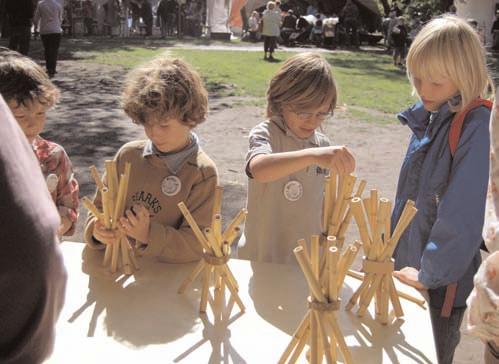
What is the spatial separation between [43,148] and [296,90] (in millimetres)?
913

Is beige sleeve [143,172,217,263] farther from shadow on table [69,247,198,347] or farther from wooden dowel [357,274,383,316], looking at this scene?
wooden dowel [357,274,383,316]

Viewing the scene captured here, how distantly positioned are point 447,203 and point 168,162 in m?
0.83

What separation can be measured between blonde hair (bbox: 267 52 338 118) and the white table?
1.70 feet

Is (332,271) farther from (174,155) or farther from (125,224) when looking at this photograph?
(174,155)

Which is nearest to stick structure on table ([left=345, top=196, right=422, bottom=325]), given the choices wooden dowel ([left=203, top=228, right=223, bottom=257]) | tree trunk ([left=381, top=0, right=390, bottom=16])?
wooden dowel ([left=203, top=228, right=223, bottom=257])

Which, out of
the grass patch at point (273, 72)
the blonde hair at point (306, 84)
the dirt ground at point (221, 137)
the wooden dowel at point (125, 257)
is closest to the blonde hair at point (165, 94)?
A: the blonde hair at point (306, 84)

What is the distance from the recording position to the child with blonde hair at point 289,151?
1930 millimetres

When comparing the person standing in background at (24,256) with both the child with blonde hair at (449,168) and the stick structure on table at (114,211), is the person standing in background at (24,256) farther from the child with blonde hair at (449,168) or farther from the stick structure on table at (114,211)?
the child with blonde hair at (449,168)

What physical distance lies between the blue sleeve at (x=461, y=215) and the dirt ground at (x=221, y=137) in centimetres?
288

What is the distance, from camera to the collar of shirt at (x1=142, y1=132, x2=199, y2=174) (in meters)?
1.92

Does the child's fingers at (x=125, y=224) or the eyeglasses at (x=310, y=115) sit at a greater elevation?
the eyeglasses at (x=310, y=115)

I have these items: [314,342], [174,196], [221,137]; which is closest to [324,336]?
[314,342]

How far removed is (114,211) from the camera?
5.57 ft

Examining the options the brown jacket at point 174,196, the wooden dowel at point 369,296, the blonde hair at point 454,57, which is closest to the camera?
the wooden dowel at point 369,296
